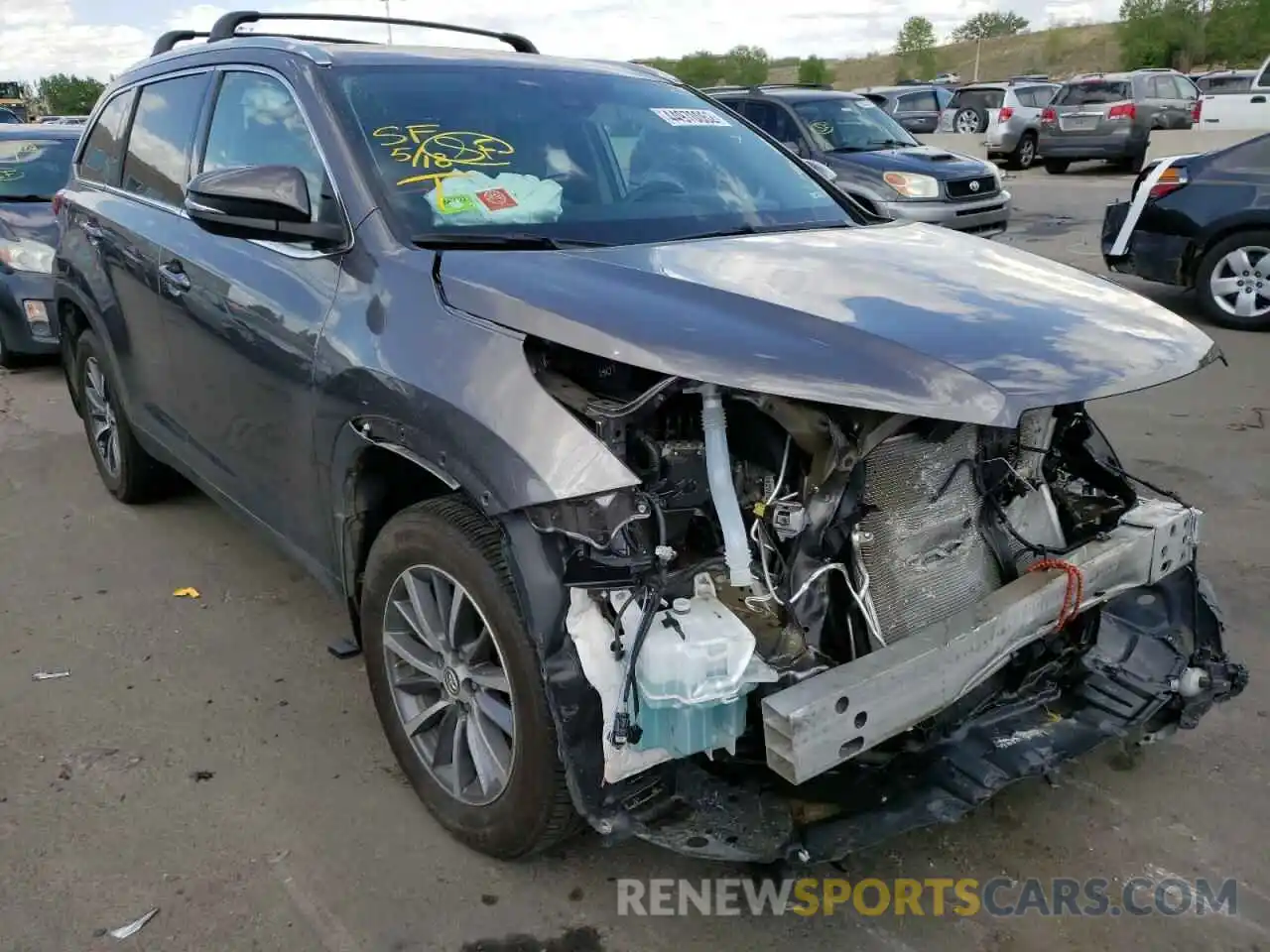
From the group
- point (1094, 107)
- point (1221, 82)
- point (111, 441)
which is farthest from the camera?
point (1221, 82)

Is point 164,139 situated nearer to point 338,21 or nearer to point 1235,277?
point 338,21

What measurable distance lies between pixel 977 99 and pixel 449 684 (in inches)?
1019

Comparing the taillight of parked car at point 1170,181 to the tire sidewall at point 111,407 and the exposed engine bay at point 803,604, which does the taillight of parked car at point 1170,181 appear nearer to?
the exposed engine bay at point 803,604

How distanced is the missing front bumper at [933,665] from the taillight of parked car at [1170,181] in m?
6.40

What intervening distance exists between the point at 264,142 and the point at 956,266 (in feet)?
6.78

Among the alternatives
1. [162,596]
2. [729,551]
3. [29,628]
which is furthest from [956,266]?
[29,628]

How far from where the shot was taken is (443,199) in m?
2.81

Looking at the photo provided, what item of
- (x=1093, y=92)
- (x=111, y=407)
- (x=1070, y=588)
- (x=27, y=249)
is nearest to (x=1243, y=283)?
(x=1070, y=588)

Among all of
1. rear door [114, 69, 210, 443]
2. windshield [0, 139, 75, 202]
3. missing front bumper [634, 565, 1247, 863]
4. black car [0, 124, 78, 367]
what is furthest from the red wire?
windshield [0, 139, 75, 202]

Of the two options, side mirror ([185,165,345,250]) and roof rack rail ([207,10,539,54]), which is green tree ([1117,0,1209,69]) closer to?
roof rack rail ([207,10,539,54])

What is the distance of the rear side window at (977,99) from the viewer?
2488 centimetres

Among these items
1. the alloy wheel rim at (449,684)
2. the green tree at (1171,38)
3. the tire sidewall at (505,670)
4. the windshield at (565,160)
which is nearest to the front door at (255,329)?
the windshield at (565,160)

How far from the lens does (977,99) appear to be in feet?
82.6

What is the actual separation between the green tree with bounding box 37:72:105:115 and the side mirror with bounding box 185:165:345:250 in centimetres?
6156
